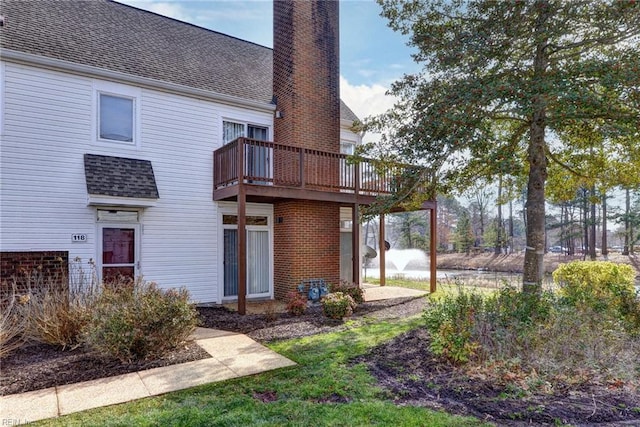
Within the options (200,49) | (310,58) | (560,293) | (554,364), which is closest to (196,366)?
(554,364)

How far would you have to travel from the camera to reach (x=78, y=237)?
8203mm

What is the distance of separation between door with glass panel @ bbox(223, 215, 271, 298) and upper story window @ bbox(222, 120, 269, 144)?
230 centimetres

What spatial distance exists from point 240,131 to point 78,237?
494cm

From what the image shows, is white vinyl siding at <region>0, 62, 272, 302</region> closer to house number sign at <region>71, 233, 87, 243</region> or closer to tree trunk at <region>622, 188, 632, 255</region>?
house number sign at <region>71, 233, 87, 243</region>

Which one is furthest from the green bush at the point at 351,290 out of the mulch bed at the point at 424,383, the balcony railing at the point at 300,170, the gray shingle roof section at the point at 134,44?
the gray shingle roof section at the point at 134,44

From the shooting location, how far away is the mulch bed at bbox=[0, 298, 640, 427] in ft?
11.8

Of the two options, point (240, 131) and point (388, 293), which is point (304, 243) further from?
point (240, 131)

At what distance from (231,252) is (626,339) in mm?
8652

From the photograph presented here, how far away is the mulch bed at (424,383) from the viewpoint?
142 inches

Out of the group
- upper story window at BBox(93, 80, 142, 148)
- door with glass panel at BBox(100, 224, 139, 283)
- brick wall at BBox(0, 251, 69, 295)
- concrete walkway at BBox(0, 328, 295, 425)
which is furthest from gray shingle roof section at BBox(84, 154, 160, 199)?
concrete walkway at BBox(0, 328, 295, 425)

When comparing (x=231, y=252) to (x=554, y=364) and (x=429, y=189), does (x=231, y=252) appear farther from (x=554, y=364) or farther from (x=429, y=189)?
(x=554, y=364)

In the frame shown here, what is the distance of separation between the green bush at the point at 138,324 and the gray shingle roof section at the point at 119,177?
3.08 m

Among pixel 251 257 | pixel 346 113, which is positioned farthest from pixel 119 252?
pixel 346 113

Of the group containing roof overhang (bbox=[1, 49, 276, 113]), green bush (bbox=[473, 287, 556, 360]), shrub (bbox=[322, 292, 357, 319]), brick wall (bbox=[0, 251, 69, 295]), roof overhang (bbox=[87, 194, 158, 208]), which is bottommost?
shrub (bbox=[322, 292, 357, 319])
